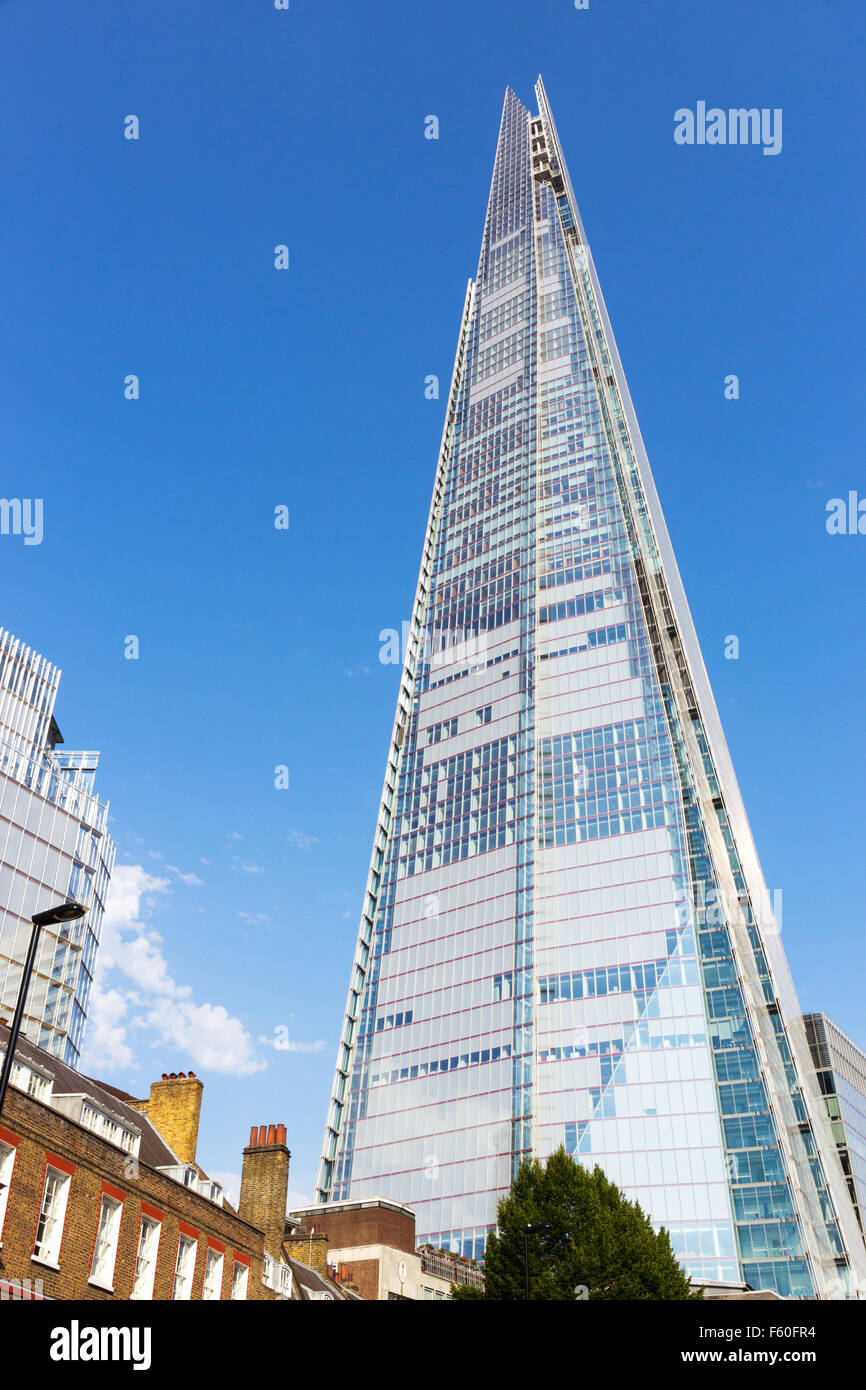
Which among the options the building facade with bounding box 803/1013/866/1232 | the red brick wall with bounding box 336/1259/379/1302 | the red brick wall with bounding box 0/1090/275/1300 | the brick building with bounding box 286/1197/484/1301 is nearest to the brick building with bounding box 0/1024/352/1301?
the red brick wall with bounding box 0/1090/275/1300

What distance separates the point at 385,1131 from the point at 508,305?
132 meters

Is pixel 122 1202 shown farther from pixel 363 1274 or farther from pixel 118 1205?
pixel 363 1274

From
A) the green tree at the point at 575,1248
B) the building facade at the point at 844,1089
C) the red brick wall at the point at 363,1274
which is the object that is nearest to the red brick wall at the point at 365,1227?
the red brick wall at the point at 363,1274

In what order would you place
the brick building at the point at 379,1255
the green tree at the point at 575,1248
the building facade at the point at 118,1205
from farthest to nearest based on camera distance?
1. the brick building at the point at 379,1255
2. the green tree at the point at 575,1248
3. the building facade at the point at 118,1205

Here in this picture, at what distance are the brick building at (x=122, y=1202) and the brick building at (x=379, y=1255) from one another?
20868 mm

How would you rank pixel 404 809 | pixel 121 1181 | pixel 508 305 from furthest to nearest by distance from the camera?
pixel 508 305 < pixel 404 809 < pixel 121 1181

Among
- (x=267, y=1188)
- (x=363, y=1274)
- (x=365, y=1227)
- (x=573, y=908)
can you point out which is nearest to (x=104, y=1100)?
(x=267, y=1188)

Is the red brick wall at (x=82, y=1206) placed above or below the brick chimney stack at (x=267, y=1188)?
below

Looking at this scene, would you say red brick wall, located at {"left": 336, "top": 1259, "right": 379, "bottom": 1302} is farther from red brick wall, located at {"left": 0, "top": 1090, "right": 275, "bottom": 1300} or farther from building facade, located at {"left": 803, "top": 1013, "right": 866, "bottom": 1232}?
building facade, located at {"left": 803, "top": 1013, "right": 866, "bottom": 1232}

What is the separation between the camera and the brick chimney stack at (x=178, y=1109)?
41.1 m

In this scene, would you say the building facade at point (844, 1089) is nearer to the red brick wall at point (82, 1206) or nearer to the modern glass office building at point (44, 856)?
the modern glass office building at point (44, 856)

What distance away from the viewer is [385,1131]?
121 meters
